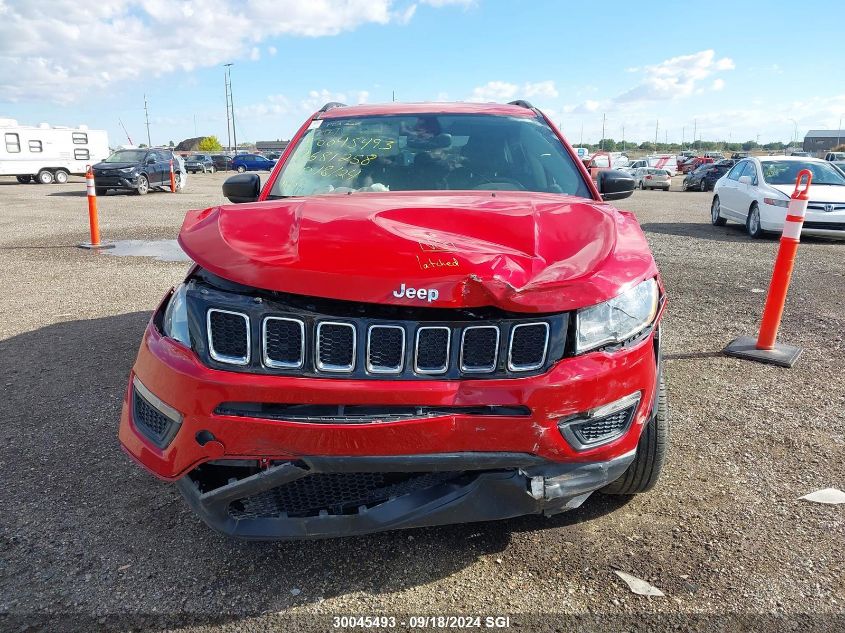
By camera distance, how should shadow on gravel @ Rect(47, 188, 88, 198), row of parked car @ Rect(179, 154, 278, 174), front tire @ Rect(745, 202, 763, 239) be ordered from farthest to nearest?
row of parked car @ Rect(179, 154, 278, 174) < shadow on gravel @ Rect(47, 188, 88, 198) < front tire @ Rect(745, 202, 763, 239)

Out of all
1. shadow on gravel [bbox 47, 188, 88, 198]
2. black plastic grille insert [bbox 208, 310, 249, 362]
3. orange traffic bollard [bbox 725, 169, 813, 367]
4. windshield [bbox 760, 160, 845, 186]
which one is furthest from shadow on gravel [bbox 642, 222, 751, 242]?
shadow on gravel [bbox 47, 188, 88, 198]

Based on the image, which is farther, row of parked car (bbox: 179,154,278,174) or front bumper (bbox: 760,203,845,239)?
row of parked car (bbox: 179,154,278,174)

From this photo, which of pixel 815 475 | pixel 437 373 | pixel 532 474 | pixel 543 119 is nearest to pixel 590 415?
pixel 532 474

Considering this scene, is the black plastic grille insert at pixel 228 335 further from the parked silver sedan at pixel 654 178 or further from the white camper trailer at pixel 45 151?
the white camper trailer at pixel 45 151

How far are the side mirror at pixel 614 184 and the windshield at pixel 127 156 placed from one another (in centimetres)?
2207

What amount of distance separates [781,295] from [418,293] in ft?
13.0

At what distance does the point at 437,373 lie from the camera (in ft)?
6.57

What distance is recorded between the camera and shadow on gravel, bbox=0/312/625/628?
7.32ft

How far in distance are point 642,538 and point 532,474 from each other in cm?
85

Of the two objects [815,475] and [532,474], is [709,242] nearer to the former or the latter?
[815,475]

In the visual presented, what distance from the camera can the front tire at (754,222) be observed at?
11473mm

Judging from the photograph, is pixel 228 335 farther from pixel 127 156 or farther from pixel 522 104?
pixel 127 156

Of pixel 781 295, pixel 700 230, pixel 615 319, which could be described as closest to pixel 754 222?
pixel 700 230

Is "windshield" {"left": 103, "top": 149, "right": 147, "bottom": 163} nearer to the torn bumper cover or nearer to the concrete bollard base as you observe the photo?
the concrete bollard base
